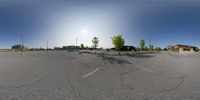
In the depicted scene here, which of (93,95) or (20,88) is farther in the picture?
(20,88)

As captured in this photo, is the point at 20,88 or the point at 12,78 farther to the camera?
the point at 12,78

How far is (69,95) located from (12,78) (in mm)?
3244

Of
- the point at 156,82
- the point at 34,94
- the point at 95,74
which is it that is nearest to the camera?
the point at 34,94

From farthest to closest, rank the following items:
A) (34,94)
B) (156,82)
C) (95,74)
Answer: (95,74) < (156,82) < (34,94)

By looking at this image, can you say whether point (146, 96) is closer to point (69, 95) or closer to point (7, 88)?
point (69, 95)

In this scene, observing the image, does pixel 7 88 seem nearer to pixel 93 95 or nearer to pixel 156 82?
pixel 93 95

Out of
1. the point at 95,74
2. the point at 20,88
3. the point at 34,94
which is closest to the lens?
the point at 34,94

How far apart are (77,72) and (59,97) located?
322 cm

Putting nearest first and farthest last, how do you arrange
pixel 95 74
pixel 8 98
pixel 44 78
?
1. pixel 8 98
2. pixel 44 78
3. pixel 95 74

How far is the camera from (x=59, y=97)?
16.8 ft

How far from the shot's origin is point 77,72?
8.34m

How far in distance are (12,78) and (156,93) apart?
502 centimetres

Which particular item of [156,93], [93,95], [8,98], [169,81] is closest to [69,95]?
[93,95]

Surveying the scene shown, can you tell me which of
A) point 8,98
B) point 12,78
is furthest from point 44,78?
point 8,98
